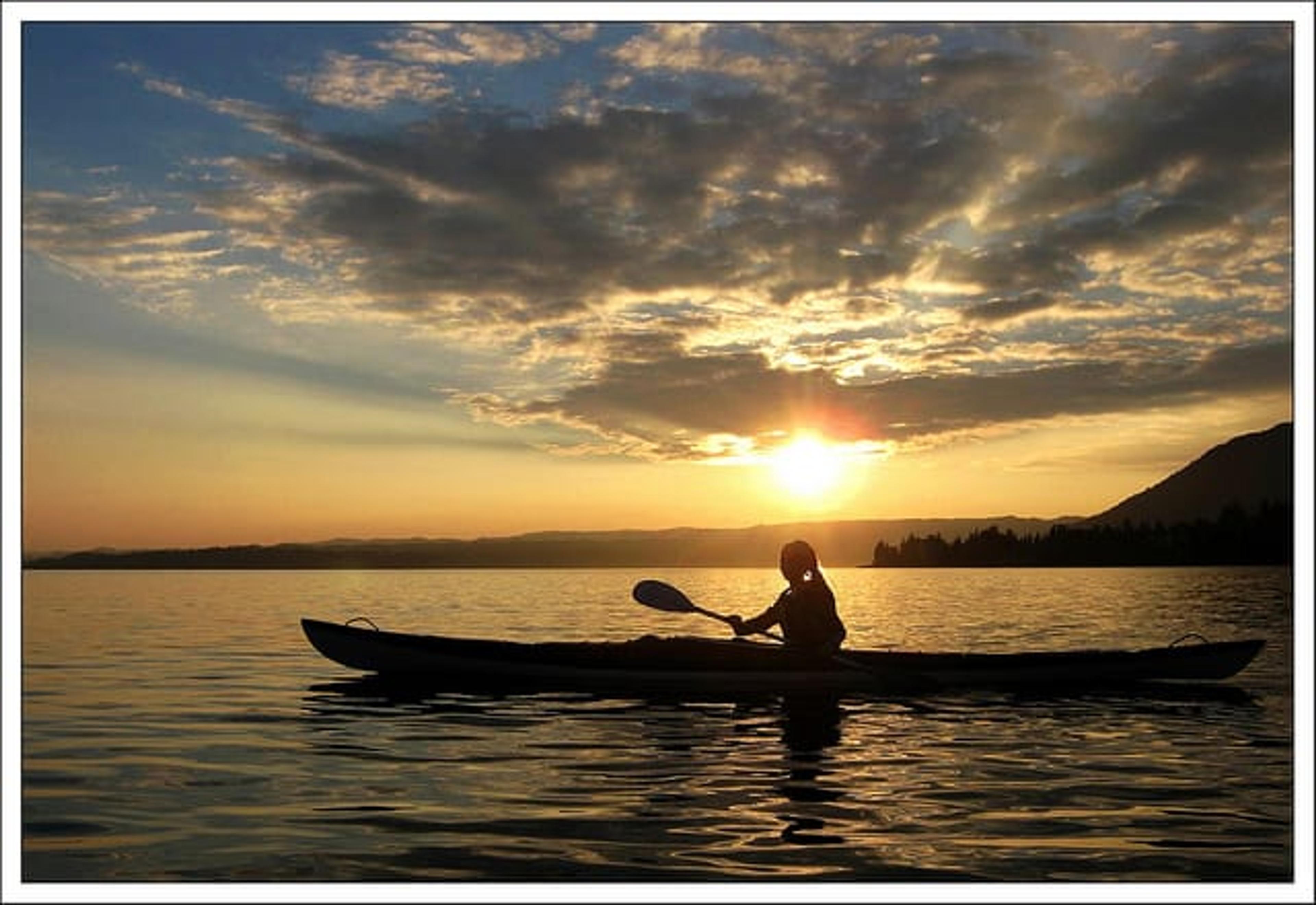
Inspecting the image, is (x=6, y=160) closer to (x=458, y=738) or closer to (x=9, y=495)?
(x=9, y=495)

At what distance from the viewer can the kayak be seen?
21.1m

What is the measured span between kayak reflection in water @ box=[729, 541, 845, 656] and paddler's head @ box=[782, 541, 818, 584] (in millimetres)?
118

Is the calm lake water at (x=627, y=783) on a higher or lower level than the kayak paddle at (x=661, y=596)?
lower

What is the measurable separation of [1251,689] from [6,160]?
21.3 meters

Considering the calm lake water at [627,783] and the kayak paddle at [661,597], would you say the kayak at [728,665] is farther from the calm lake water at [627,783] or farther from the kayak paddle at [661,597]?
the kayak paddle at [661,597]

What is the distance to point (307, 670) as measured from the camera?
2694 centimetres

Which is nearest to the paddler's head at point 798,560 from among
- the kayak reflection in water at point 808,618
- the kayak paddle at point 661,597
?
the kayak reflection in water at point 808,618

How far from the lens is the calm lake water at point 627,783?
10.3 m

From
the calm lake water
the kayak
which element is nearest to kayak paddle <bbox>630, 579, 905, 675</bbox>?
the kayak

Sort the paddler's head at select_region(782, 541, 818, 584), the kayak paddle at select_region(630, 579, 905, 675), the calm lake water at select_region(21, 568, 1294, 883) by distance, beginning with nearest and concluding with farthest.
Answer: the calm lake water at select_region(21, 568, 1294, 883) → the paddler's head at select_region(782, 541, 818, 584) → the kayak paddle at select_region(630, 579, 905, 675)

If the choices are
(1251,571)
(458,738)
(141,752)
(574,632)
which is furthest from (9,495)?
(1251,571)

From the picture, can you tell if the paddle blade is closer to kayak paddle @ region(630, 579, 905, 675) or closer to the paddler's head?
kayak paddle @ region(630, 579, 905, 675)

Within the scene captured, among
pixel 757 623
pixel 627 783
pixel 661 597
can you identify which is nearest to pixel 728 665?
pixel 757 623

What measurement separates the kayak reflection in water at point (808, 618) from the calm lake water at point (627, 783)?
37.5 inches
